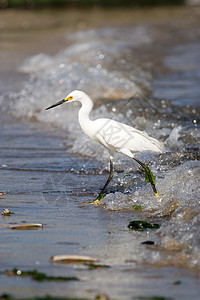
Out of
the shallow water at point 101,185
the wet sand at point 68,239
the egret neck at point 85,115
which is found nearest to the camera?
the wet sand at point 68,239

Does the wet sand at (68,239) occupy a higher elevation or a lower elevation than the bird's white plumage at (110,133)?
lower

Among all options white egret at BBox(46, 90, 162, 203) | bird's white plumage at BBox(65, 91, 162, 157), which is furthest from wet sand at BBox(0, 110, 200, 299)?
bird's white plumage at BBox(65, 91, 162, 157)

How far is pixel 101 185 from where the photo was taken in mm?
6234

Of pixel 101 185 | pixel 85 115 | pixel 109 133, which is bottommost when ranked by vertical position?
pixel 101 185

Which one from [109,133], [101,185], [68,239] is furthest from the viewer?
[101,185]

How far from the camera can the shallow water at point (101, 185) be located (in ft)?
12.6

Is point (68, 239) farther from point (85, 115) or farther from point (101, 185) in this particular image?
point (101, 185)

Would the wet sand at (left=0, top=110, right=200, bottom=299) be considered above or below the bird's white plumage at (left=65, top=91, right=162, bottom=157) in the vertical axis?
below

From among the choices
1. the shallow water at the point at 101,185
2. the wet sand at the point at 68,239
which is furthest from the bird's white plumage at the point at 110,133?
the wet sand at the point at 68,239

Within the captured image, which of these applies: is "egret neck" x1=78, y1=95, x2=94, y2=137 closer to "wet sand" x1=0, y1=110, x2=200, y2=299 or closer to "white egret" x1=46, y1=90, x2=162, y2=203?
"white egret" x1=46, y1=90, x2=162, y2=203

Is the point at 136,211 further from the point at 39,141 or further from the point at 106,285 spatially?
the point at 39,141

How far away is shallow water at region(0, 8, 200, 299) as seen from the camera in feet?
12.6

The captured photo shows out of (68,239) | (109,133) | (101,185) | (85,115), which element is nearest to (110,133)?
(109,133)

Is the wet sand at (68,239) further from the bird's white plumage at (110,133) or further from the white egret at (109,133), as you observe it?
the bird's white plumage at (110,133)
